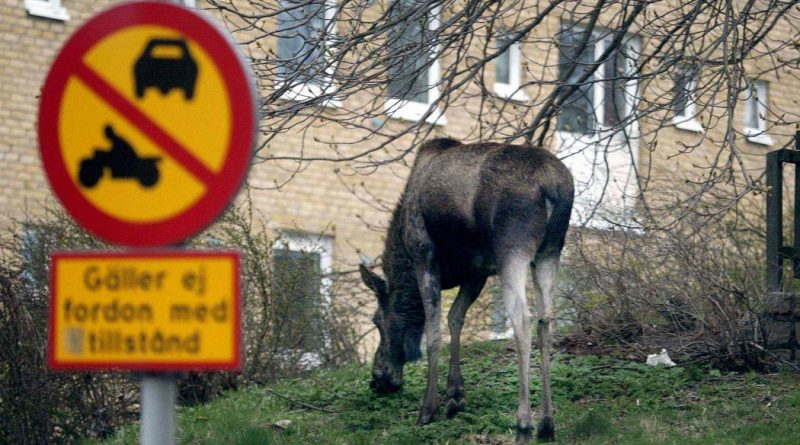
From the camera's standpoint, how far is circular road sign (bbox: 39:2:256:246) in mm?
4301

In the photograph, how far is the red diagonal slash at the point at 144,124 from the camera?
4.33 meters

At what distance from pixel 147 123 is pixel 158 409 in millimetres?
892

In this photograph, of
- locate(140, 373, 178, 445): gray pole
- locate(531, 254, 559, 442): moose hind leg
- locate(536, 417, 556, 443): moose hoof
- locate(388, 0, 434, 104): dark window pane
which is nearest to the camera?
locate(140, 373, 178, 445): gray pole

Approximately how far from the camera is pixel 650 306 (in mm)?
12945

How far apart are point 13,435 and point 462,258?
4.08m

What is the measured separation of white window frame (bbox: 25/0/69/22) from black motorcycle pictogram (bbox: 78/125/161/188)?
17.0 meters

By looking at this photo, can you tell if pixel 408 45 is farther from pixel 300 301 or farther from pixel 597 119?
pixel 300 301

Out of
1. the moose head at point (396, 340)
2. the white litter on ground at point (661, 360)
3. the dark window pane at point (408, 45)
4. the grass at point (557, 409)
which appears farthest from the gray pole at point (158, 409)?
the white litter on ground at point (661, 360)

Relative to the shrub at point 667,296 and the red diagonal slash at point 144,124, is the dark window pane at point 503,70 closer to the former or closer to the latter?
the shrub at point 667,296

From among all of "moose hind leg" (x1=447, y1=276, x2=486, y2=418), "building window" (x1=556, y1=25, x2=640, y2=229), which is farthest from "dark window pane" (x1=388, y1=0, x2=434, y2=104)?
"moose hind leg" (x1=447, y1=276, x2=486, y2=418)

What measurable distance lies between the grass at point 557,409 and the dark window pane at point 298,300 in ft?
4.46

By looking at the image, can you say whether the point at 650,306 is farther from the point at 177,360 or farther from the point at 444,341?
the point at 177,360

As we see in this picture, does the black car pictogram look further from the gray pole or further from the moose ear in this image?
the moose ear

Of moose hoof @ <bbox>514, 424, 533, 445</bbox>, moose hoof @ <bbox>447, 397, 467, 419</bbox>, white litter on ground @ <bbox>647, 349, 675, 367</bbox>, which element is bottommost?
moose hoof @ <bbox>514, 424, 533, 445</bbox>
